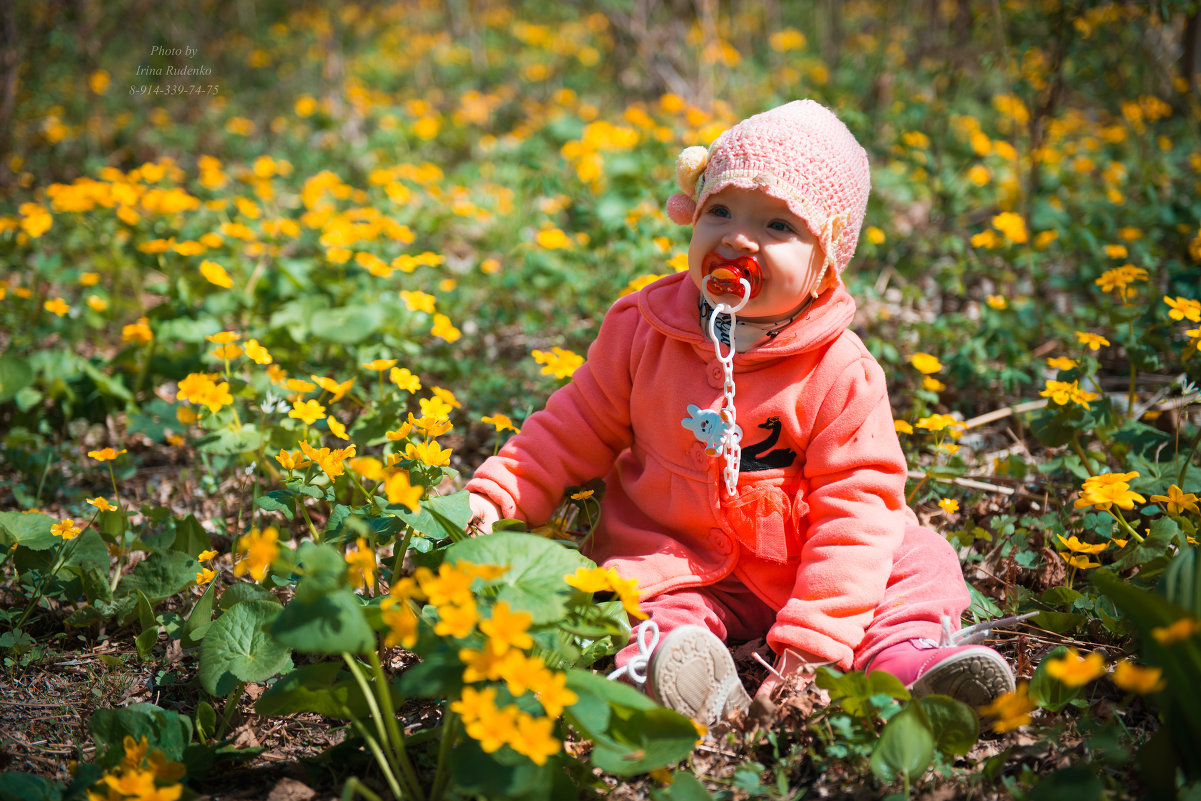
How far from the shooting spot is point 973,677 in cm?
135

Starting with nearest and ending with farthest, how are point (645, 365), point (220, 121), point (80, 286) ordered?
point (645, 365)
point (80, 286)
point (220, 121)

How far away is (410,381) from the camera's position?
1933 millimetres

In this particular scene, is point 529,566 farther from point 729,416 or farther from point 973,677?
point 973,677

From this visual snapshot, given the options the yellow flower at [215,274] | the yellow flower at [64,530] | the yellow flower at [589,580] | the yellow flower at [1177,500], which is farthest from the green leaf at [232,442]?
the yellow flower at [1177,500]

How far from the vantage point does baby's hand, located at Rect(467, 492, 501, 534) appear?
1.66m

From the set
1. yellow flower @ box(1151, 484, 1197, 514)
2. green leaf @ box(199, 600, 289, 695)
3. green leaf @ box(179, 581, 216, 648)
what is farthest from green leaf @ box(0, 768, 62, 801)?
yellow flower @ box(1151, 484, 1197, 514)

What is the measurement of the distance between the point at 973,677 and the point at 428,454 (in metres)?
0.94

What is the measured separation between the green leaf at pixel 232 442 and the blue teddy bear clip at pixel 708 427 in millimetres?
949

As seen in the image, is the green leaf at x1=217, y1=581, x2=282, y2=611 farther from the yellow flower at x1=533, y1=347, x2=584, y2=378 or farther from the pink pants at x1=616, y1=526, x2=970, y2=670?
the yellow flower at x1=533, y1=347, x2=584, y2=378

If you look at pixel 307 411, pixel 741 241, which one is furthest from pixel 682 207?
pixel 307 411

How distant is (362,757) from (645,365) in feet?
2.85

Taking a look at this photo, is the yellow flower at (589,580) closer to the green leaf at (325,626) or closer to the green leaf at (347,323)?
the green leaf at (325,626)

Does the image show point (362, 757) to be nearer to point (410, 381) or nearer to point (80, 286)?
point (410, 381)

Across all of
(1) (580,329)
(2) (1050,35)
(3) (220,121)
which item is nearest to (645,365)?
(1) (580,329)
